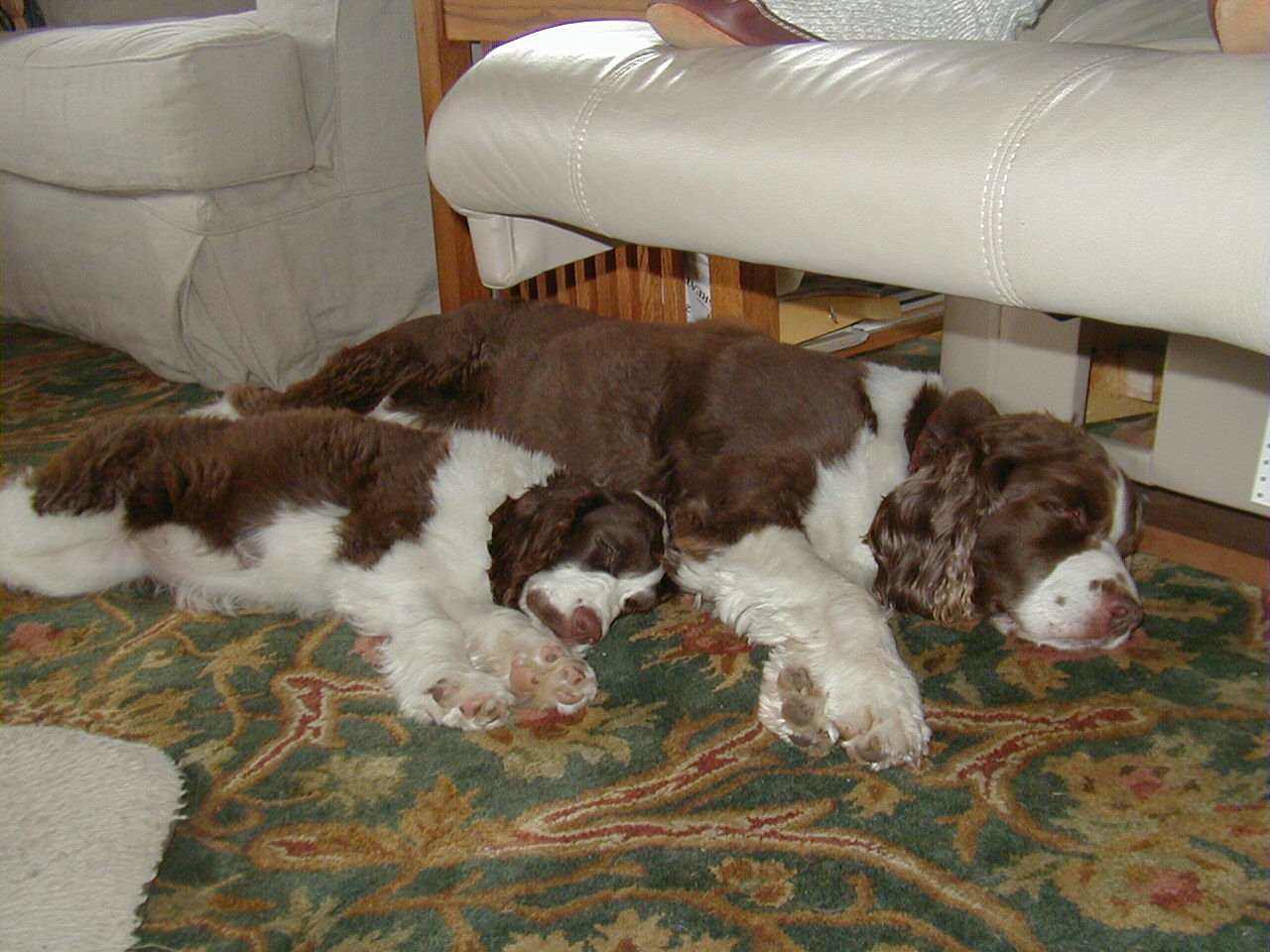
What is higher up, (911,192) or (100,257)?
(911,192)

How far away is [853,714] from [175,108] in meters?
2.95

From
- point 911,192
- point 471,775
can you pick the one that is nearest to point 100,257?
point 471,775

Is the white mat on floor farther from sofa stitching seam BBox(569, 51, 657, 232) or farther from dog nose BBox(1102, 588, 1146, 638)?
dog nose BBox(1102, 588, 1146, 638)

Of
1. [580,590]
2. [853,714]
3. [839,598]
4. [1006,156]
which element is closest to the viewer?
[1006,156]

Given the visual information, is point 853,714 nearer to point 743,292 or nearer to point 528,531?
point 528,531

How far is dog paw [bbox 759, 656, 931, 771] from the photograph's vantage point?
198 centimetres

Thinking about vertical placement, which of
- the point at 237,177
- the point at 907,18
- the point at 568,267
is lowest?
the point at 568,267

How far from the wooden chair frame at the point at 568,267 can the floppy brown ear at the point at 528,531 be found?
89cm

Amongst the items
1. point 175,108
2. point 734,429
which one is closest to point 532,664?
point 734,429

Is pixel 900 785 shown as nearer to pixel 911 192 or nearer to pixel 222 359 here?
pixel 911 192

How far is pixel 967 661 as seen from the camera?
235 cm

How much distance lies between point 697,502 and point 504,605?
0.50 m

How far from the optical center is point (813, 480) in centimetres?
256

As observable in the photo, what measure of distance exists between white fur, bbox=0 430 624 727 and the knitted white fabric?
115cm
